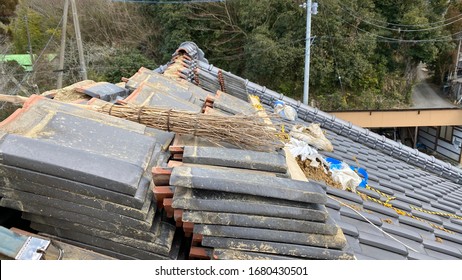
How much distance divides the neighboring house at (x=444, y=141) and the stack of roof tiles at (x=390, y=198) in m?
12.3

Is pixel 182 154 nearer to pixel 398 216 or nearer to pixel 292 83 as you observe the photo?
pixel 398 216

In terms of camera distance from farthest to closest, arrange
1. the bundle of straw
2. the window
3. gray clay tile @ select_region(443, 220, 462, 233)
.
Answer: the window
gray clay tile @ select_region(443, 220, 462, 233)
the bundle of straw

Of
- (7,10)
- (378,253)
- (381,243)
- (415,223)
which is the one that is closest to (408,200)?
(415,223)

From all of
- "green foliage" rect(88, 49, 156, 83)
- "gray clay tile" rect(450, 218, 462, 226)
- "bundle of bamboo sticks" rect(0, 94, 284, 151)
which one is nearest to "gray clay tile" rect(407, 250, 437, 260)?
"gray clay tile" rect(450, 218, 462, 226)

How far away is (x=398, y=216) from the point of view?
13.4 feet

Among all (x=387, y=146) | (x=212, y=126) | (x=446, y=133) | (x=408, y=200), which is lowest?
(x=446, y=133)

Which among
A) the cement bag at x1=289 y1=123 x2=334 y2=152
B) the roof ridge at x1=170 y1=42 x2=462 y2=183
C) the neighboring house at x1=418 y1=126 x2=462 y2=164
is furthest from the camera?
the neighboring house at x1=418 y1=126 x2=462 y2=164

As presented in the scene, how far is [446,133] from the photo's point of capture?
17953 millimetres

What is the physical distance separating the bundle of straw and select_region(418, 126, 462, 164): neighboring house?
59.2ft

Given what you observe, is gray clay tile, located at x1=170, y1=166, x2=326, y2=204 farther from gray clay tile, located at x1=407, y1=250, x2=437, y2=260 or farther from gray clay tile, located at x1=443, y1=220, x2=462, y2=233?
gray clay tile, located at x1=443, y1=220, x2=462, y2=233

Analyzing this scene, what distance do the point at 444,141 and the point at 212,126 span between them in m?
19.3

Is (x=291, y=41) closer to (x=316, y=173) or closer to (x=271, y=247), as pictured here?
(x=316, y=173)

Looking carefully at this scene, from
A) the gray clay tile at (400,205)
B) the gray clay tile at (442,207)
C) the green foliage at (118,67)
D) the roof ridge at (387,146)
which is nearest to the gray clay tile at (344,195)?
the gray clay tile at (400,205)

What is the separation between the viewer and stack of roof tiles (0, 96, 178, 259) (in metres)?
2.09
